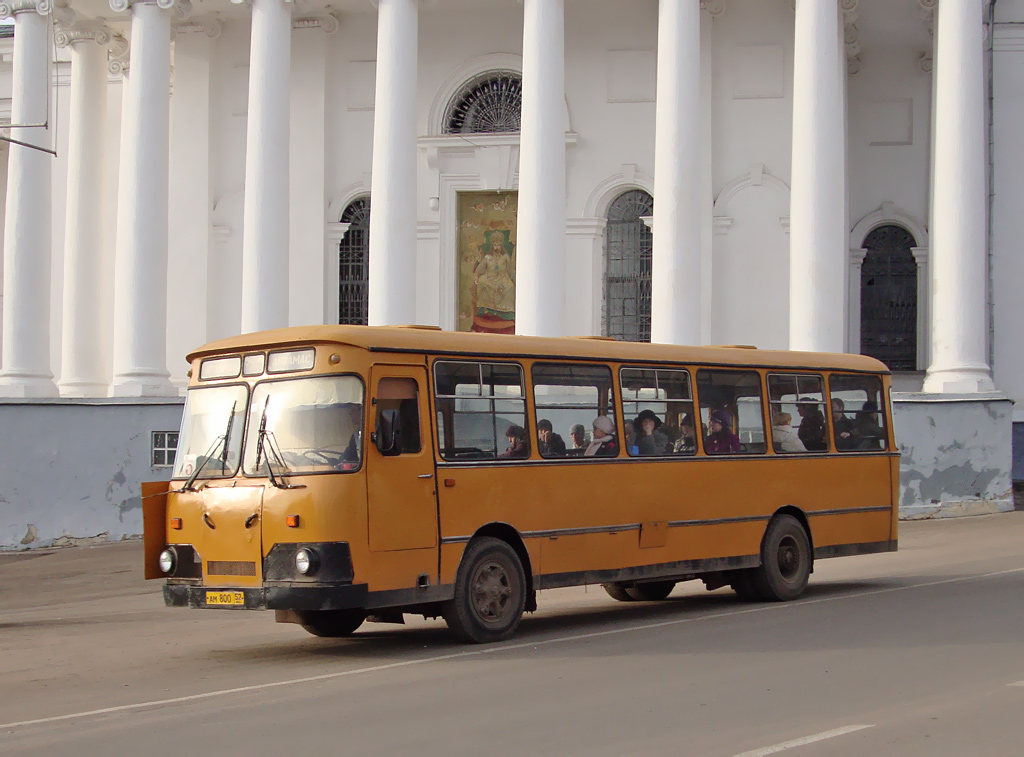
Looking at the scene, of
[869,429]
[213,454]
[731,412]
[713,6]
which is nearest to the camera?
[213,454]

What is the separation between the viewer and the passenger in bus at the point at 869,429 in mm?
14555

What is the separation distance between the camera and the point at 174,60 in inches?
1153

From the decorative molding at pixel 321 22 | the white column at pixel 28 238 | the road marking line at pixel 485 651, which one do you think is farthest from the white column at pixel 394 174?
Answer: the road marking line at pixel 485 651

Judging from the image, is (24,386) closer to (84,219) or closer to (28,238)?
(28,238)

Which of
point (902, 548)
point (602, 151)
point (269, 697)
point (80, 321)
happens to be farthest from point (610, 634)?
point (80, 321)

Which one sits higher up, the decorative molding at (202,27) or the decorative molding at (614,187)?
the decorative molding at (202,27)

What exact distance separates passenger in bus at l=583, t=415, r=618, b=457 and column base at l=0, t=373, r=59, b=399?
16.3m

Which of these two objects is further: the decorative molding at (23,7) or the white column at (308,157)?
the white column at (308,157)

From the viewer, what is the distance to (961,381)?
23.3 metres

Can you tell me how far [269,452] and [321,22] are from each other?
20091 mm

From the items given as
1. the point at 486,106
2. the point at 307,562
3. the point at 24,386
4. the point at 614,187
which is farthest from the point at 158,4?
the point at 307,562

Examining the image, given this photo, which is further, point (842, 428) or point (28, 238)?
point (28, 238)

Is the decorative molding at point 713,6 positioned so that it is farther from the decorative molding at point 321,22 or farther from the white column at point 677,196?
the decorative molding at point 321,22

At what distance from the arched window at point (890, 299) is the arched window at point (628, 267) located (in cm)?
489
